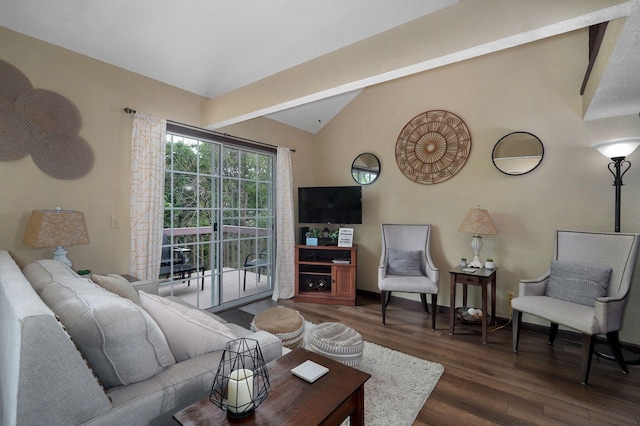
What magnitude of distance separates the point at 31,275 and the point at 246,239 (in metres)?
2.42

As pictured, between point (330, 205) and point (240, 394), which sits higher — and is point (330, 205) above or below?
above

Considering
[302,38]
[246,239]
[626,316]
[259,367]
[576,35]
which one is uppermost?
[576,35]

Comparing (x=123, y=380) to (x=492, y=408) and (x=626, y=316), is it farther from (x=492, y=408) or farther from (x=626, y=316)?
(x=626, y=316)

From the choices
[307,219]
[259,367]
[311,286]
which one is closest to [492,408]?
[259,367]

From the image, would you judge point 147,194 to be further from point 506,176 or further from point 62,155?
point 506,176

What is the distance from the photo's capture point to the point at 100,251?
8.38ft

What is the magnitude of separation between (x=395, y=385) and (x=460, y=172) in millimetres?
2530

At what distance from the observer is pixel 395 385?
2051 mm

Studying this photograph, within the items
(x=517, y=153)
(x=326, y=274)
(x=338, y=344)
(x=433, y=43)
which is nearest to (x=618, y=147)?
(x=517, y=153)

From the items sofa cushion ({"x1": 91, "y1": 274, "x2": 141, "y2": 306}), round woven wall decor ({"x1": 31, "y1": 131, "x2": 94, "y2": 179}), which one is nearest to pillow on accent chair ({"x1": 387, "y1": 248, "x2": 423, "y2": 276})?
sofa cushion ({"x1": 91, "y1": 274, "x2": 141, "y2": 306})

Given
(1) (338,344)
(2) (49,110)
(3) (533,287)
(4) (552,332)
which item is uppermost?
(2) (49,110)

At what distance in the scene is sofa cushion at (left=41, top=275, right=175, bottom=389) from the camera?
921 mm

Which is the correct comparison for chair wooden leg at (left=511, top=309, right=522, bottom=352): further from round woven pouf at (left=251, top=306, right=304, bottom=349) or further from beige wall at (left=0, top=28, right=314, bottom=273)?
beige wall at (left=0, top=28, right=314, bottom=273)

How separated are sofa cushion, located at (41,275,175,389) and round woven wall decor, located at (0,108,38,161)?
1.82 meters
